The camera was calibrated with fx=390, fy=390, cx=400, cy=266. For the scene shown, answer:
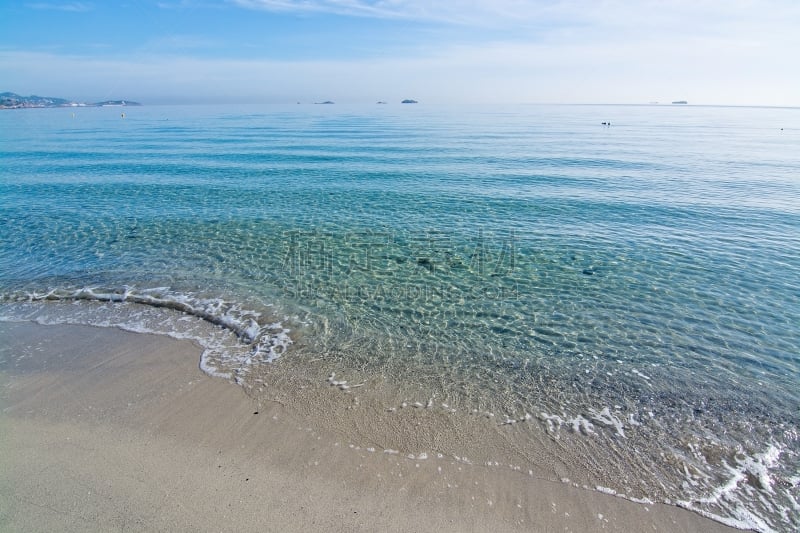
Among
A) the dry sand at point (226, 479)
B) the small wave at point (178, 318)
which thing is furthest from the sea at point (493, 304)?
the dry sand at point (226, 479)

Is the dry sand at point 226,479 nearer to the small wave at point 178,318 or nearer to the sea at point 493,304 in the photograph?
the sea at point 493,304

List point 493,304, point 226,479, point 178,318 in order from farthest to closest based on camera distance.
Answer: point 493,304 → point 178,318 → point 226,479

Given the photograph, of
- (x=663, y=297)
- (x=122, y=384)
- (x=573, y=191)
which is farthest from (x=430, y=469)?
(x=573, y=191)

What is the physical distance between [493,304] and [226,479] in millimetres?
8086

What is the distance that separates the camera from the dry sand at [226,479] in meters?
5.41

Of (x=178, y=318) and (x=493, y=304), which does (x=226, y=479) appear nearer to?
(x=178, y=318)

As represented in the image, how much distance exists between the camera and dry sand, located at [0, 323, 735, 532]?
5410 millimetres

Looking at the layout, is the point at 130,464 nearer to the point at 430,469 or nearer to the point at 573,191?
the point at 430,469

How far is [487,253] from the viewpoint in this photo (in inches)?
605

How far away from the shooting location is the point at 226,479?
5.96m

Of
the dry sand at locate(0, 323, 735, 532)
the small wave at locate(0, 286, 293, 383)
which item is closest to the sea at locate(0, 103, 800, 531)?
the small wave at locate(0, 286, 293, 383)

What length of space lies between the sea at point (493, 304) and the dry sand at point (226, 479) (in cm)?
50

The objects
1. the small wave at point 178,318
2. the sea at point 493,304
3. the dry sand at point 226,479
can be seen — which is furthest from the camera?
the small wave at point 178,318

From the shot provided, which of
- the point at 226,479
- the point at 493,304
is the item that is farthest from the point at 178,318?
the point at 493,304
